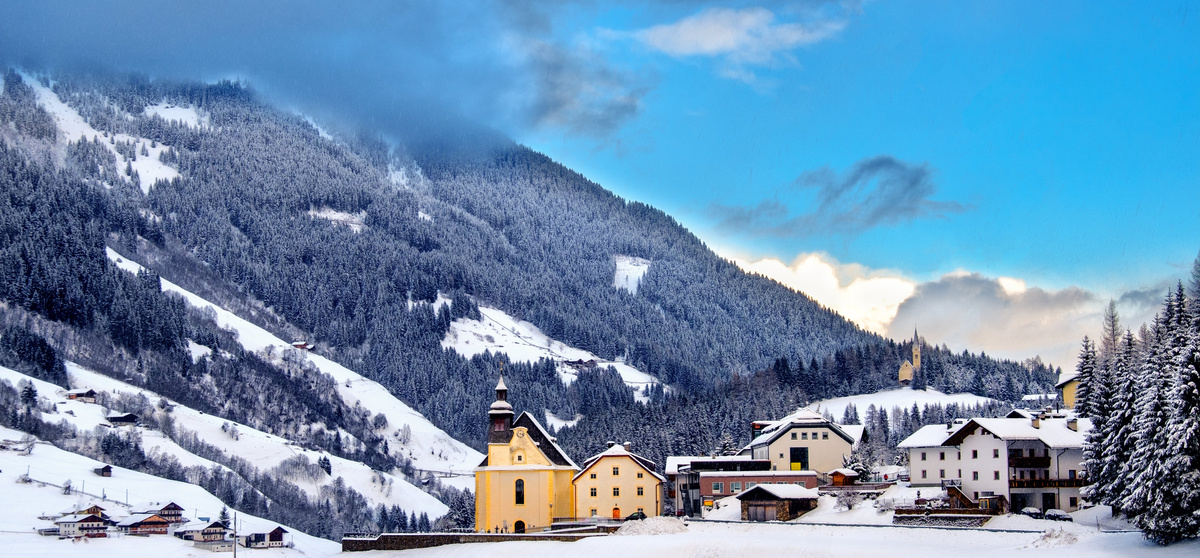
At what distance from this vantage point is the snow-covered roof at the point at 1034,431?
89875 mm

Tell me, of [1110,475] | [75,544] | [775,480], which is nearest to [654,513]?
[775,480]

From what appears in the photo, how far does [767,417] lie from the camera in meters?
180

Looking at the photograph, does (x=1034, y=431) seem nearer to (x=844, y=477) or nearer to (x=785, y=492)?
(x=844, y=477)

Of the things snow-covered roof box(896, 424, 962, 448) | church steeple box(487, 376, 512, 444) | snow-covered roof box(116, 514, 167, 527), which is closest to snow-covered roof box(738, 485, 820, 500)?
snow-covered roof box(896, 424, 962, 448)

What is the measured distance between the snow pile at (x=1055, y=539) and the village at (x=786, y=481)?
1152cm

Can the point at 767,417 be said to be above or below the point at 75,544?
above

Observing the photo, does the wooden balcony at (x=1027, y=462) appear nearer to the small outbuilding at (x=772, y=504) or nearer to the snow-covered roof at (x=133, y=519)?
the small outbuilding at (x=772, y=504)

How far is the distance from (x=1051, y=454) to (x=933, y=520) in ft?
58.6

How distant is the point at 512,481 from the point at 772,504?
74.1 feet

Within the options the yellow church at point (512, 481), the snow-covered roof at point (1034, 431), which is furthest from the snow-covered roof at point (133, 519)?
the snow-covered roof at point (1034, 431)

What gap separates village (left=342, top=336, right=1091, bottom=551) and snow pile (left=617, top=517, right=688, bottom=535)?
277cm

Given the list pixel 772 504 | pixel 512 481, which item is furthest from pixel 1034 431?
pixel 512 481

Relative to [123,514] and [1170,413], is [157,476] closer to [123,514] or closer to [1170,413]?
[123,514]

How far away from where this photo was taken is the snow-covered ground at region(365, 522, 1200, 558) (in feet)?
201
